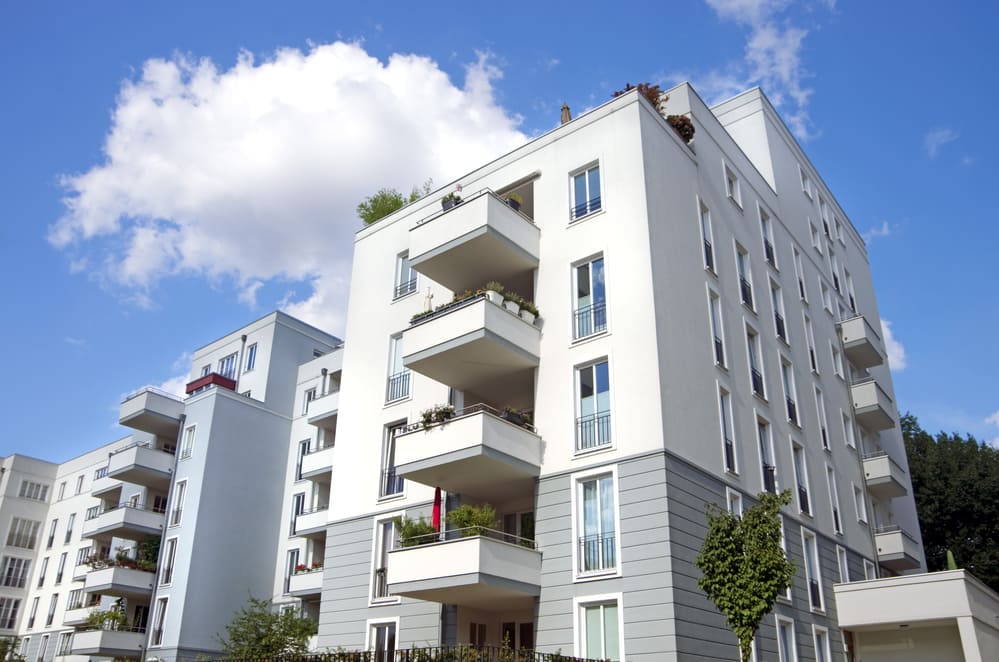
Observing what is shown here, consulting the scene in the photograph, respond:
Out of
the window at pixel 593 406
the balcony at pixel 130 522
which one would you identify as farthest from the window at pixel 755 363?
the balcony at pixel 130 522

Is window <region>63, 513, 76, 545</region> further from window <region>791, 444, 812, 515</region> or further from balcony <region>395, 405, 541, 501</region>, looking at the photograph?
window <region>791, 444, 812, 515</region>

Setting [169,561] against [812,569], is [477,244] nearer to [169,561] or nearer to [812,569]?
[812,569]

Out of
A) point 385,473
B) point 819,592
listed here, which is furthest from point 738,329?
point 385,473

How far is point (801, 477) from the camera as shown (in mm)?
29312

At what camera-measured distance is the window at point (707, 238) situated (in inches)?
1059

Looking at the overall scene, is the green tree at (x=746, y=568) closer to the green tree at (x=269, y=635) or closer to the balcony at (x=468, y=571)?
the balcony at (x=468, y=571)

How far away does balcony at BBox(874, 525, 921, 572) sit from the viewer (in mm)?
33781

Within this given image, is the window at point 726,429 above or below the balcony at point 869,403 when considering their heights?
below

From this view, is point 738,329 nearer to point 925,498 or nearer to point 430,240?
point 430,240

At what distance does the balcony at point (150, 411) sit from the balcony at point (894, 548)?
110 ft

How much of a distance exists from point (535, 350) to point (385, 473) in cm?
675

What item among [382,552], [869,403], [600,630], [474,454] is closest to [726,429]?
[600,630]

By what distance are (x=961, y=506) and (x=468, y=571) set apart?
1395 inches

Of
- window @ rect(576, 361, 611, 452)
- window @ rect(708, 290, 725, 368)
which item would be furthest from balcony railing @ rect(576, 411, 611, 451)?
window @ rect(708, 290, 725, 368)
